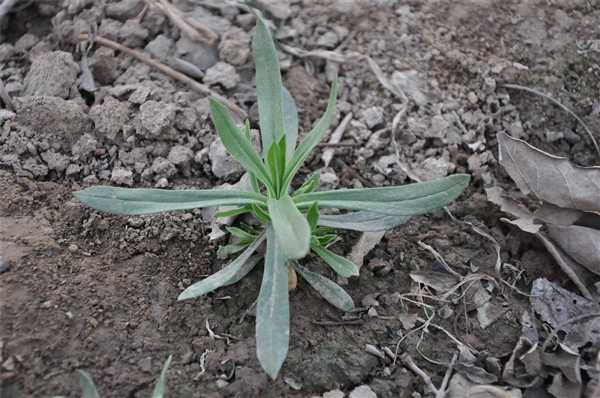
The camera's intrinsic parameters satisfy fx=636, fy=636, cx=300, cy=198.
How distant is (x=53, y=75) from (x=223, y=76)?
625 millimetres

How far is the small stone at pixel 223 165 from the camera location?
2207 mm

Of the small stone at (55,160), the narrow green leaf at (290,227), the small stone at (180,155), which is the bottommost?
the small stone at (180,155)

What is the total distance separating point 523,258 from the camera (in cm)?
214

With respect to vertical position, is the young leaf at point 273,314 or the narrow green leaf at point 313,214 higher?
the narrow green leaf at point 313,214

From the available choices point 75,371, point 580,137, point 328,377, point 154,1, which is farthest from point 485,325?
point 154,1

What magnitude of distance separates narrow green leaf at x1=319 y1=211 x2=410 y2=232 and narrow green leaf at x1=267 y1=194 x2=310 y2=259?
7.4 inches

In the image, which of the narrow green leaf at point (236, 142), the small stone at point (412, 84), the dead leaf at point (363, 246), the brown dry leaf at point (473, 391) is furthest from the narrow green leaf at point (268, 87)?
the brown dry leaf at point (473, 391)

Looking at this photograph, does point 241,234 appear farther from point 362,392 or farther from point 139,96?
point 139,96

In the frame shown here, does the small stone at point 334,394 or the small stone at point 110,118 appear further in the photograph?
the small stone at point 110,118

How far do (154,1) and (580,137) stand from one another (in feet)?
5.77

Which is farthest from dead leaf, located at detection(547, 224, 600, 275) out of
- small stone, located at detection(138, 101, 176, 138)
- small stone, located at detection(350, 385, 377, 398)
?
small stone, located at detection(138, 101, 176, 138)

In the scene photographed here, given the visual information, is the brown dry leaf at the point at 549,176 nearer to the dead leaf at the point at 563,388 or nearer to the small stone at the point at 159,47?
the dead leaf at the point at 563,388

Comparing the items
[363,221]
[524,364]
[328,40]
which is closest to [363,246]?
[363,221]

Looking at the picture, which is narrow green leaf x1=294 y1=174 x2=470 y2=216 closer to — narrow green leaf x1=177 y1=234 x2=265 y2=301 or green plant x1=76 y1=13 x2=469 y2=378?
green plant x1=76 y1=13 x2=469 y2=378
